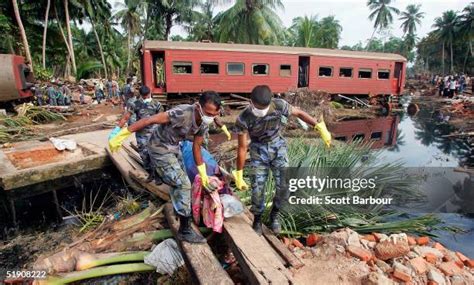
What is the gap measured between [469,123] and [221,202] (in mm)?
14839

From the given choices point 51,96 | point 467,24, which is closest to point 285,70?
point 51,96

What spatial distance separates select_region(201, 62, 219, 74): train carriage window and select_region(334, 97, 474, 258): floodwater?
6.37 m

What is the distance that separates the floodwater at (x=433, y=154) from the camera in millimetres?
4719

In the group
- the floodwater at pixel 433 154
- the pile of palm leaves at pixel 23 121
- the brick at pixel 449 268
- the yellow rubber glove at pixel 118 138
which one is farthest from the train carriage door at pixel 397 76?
the yellow rubber glove at pixel 118 138

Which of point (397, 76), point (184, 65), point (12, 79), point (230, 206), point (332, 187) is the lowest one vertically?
point (332, 187)

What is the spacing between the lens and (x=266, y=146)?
10.3 feet

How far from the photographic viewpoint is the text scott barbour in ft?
12.6

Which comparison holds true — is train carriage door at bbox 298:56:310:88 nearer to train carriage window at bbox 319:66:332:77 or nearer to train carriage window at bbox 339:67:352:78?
train carriage window at bbox 319:66:332:77

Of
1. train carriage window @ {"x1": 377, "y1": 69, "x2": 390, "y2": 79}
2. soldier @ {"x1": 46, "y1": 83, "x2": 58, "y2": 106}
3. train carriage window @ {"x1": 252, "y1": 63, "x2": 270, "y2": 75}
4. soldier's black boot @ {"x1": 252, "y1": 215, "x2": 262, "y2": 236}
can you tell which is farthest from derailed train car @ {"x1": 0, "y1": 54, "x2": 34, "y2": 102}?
train carriage window @ {"x1": 377, "y1": 69, "x2": 390, "y2": 79}

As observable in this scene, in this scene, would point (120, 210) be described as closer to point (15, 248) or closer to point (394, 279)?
point (15, 248)

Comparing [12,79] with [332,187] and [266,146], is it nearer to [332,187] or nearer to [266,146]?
[266,146]

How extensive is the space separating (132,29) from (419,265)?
107ft

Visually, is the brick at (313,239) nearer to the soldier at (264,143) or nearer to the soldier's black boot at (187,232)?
the soldier at (264,143)

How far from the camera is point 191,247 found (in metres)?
2.83
